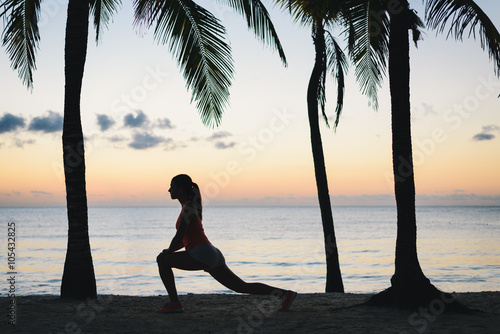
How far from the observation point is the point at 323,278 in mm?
21766

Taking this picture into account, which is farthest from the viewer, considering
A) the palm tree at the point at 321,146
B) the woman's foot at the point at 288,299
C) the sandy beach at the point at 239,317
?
the palm tree at the point at 321,146

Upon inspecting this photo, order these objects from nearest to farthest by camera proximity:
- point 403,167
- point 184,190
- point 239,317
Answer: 1. point 184,190
2. point 239,317
3. point 403,167

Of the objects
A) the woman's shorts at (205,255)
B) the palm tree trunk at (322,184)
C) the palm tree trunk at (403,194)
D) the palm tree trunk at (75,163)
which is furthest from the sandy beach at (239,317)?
the palm tree trunk at (322,184)

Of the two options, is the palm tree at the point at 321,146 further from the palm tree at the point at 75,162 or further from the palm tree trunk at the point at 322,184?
the palm tree at the point at 75,162

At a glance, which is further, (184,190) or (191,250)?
(184,190)

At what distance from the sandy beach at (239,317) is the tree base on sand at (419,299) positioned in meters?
0.04

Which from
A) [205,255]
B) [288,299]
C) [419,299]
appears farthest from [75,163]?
[419,299]

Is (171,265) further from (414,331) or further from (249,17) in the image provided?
(249,17)

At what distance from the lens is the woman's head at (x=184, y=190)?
6434 millimetres

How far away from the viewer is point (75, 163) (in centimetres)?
788

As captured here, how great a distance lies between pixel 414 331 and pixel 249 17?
6093 mm

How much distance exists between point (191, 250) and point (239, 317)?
Result: 1.23 meters
